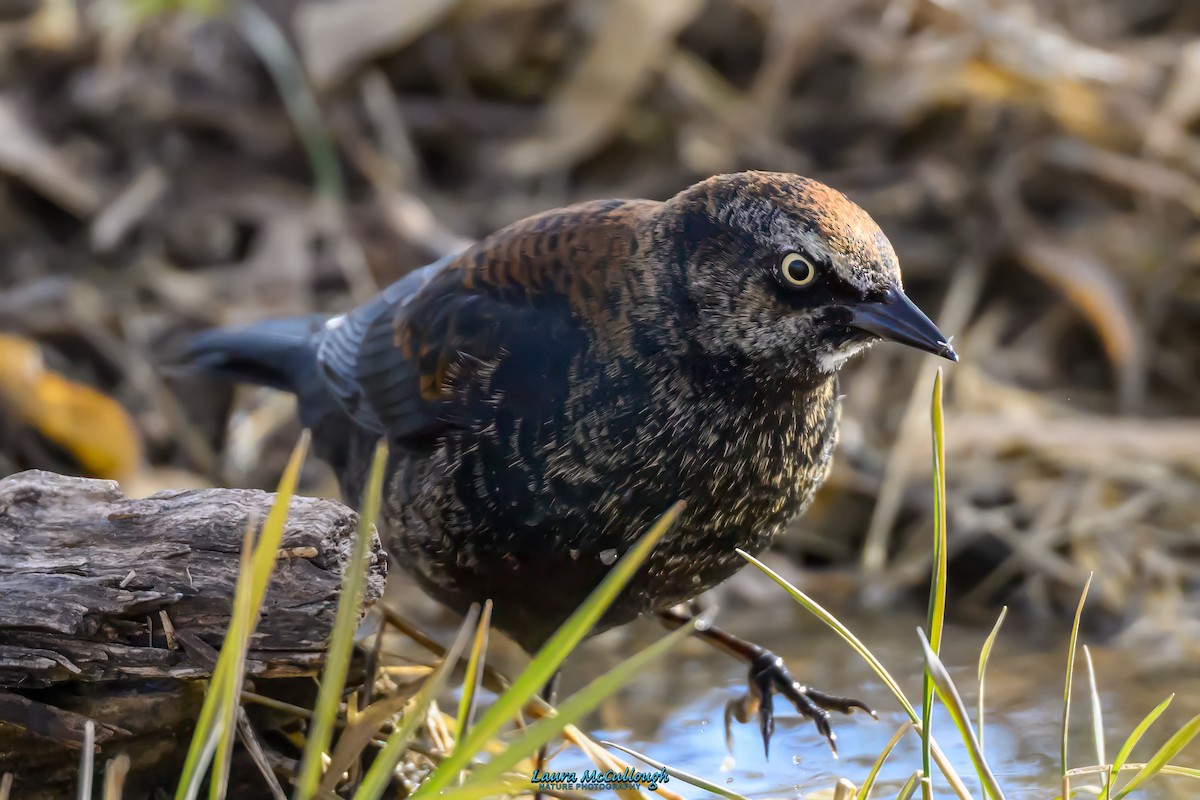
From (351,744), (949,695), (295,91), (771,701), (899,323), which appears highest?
(295,91)

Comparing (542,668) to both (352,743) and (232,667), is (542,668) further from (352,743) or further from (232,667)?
(352,743)

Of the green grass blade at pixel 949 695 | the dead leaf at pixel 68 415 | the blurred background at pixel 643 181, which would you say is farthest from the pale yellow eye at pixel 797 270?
the dead leaf at pixel 68 415

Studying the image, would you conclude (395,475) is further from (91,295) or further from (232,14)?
(232,14)

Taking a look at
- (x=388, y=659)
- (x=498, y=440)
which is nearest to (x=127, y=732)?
(x=498, y=440)

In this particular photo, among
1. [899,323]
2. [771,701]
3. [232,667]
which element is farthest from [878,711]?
[232,667]

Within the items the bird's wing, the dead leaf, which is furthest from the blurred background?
the bird's wing

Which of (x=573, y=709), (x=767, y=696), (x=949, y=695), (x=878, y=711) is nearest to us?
(x=573, y=709)
